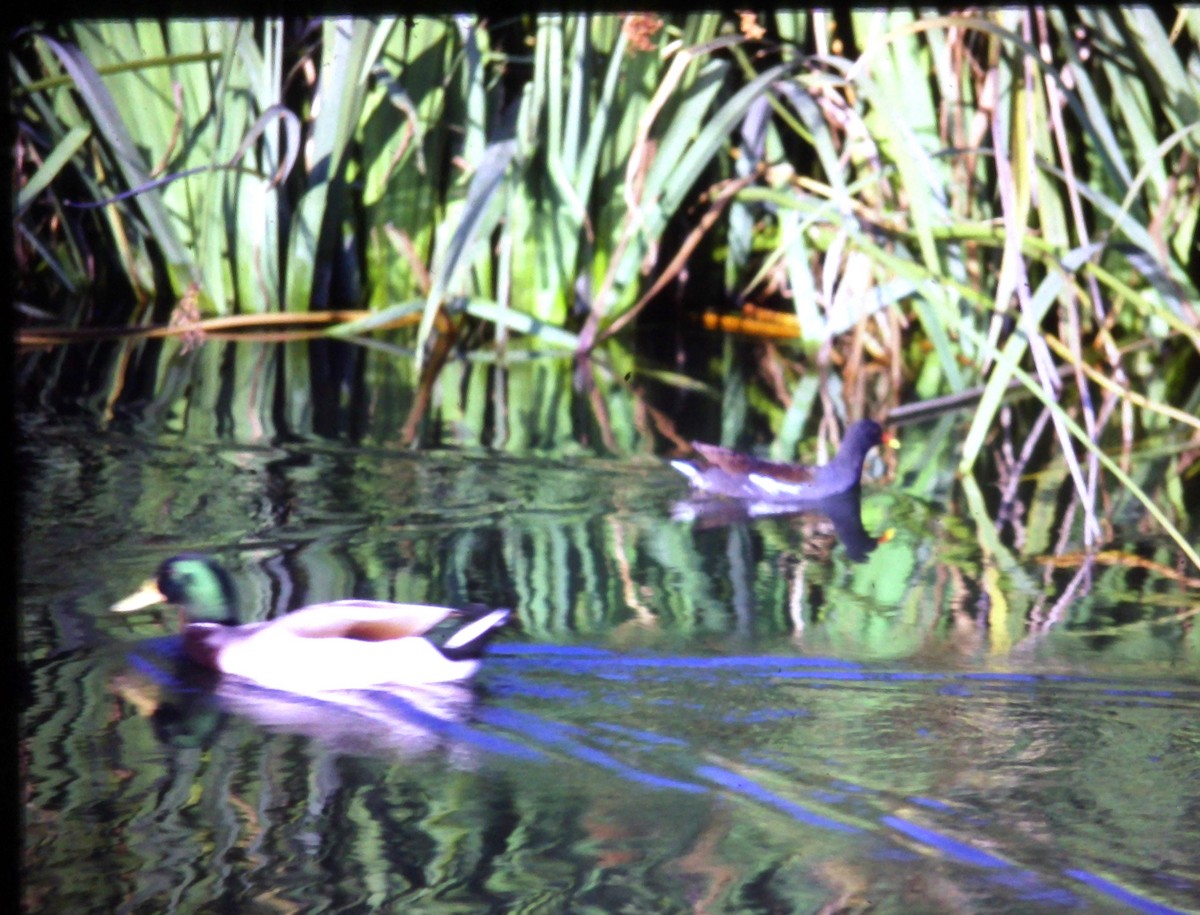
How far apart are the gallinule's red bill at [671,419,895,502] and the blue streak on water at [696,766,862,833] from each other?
258cm

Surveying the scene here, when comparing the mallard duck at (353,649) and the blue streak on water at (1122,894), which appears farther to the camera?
the mallard duck at (353,649)

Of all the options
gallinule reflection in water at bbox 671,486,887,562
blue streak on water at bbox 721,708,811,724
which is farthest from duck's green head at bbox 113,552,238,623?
gallinule reflection in water at bbox 671,486,887,562

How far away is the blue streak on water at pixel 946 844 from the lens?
2.97m

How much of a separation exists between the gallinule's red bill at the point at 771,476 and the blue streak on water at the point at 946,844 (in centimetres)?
280

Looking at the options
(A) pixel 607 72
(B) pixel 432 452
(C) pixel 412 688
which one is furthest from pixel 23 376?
(C) pixel 412 688

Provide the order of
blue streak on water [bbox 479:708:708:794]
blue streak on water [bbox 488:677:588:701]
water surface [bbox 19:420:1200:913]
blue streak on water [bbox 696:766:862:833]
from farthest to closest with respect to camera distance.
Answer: blue streak on water [bbox 488:677:588:701]
blue streak on water [bbox 479:708:708:794]
blue streak on water [bbox 696:766:862:833]
water surface [bbox 19:420:1200:913]

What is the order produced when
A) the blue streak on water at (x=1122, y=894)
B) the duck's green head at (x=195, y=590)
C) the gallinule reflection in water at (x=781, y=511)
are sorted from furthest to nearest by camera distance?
the gallinule reflection in water at (x=781, y=511), the duck's green head at (x=195, y=590), the blue streak on water at (x=1122, y=894)

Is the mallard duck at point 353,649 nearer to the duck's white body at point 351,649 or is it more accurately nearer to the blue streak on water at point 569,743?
the duck's white body at point 351,649

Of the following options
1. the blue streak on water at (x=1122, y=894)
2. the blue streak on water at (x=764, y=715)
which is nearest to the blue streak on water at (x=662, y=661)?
the blue streak on water at (x=764, y=715)

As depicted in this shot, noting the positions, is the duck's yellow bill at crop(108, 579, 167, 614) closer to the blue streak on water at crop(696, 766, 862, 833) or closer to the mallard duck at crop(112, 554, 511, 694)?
the mallard duck at crop(112, 554, 511, 694)

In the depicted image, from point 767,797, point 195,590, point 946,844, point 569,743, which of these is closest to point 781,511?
point 195,590

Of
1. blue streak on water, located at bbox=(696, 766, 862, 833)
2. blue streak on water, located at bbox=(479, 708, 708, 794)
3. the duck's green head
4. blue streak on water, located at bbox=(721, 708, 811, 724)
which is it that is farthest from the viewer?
the duck's green head

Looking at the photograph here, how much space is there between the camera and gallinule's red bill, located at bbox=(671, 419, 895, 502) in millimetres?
5871

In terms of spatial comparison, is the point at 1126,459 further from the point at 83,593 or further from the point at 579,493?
the point at 83,593
